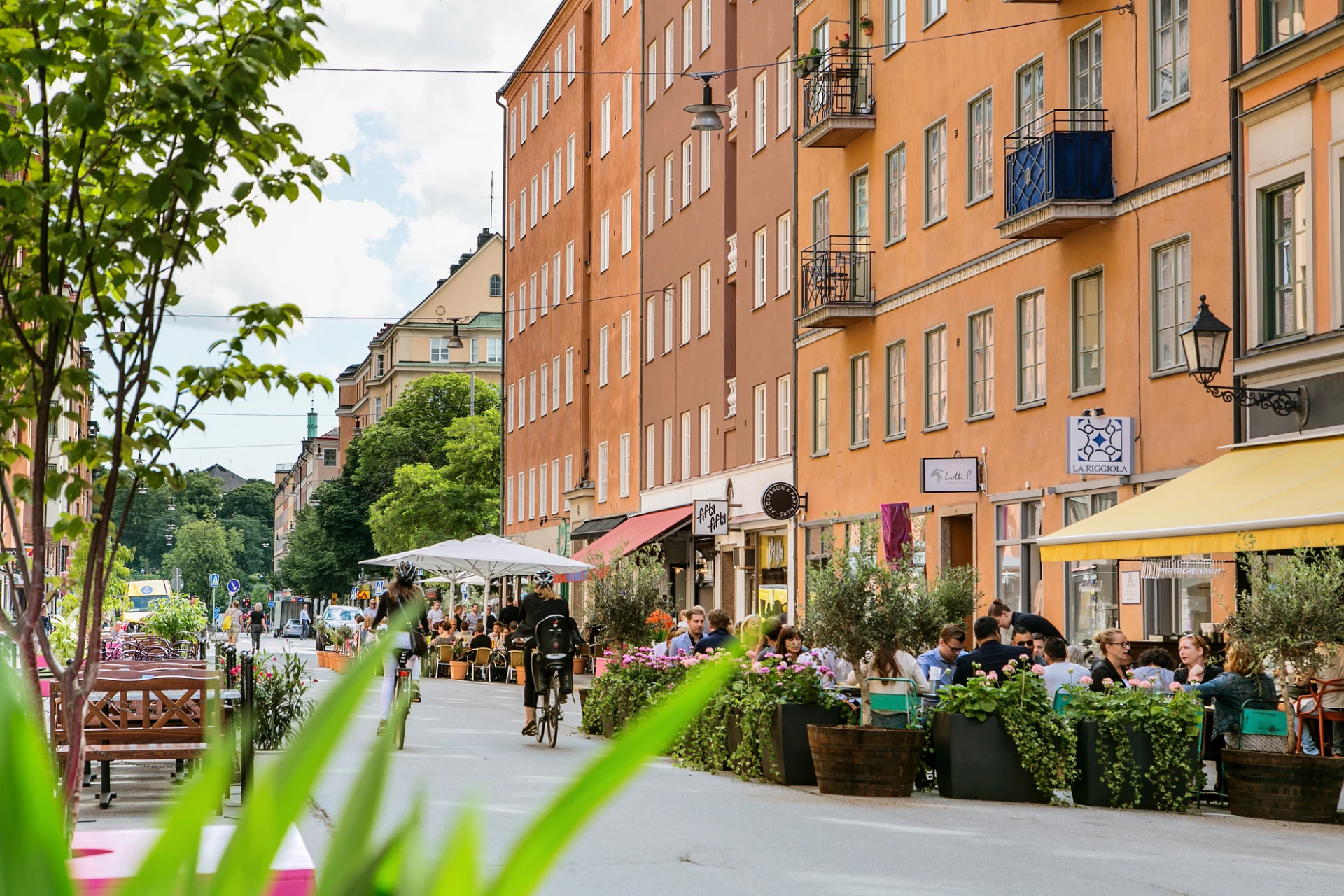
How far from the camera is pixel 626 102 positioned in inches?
2016

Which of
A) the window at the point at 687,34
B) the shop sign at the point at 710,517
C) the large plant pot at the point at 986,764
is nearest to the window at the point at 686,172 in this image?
the window at the point at 687,34

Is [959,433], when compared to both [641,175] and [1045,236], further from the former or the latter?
[641,175]

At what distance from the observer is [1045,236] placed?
78.8 ft

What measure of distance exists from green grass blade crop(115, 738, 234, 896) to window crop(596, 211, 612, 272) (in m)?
51.6

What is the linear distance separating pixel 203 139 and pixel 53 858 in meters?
6.70

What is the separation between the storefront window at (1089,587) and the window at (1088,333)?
1.51 metres

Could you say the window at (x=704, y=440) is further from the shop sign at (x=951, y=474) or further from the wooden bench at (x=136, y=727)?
the wooden bench at (x=136, y=727)

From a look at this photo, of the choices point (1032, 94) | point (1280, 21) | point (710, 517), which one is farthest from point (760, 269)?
point (1280, 21)

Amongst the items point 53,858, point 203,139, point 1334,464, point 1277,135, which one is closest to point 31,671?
point 203,139

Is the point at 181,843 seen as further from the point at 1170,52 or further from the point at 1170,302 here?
the point at 1170,52

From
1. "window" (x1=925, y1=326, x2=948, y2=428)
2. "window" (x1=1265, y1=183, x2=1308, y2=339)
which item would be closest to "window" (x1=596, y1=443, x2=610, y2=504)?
"window" (x1=925, y1=326, x2=948, y2=428)

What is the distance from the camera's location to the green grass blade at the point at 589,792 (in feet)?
2.67

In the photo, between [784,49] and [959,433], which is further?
[784,49]

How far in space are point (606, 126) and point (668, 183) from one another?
819cm
